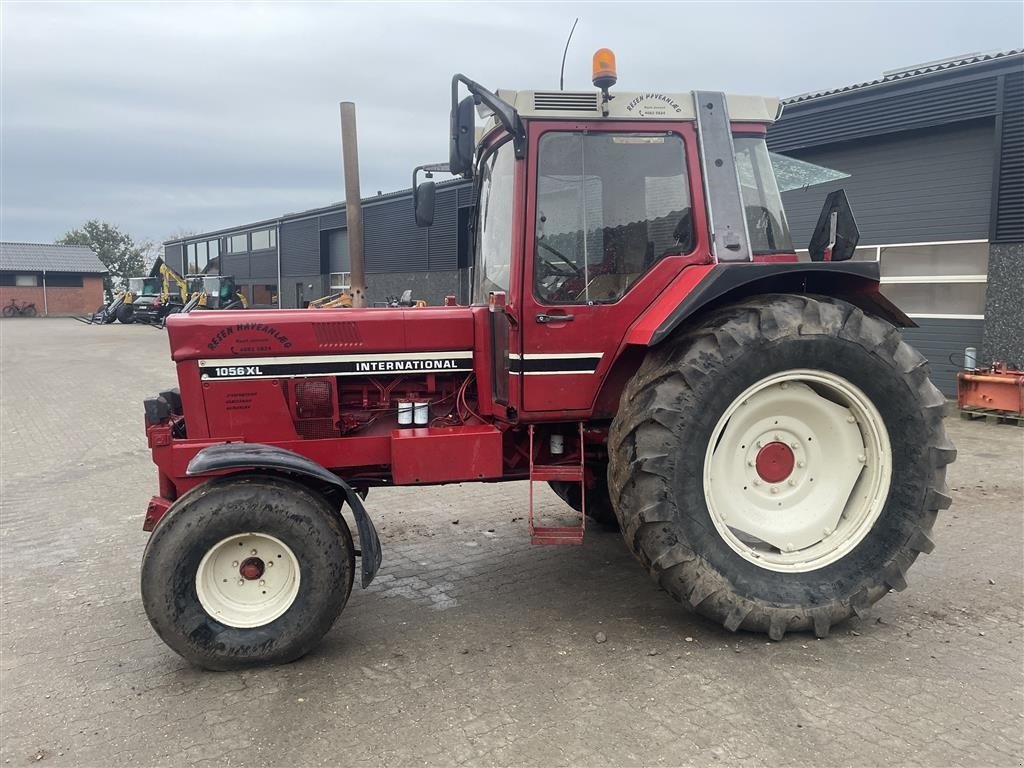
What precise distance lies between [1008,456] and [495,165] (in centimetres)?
634

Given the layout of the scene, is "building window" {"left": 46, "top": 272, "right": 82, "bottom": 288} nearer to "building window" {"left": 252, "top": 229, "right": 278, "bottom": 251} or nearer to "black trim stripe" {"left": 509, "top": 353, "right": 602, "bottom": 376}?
"building window" {"left": 252, "top": 229, "right": 278, "bottom": 251}

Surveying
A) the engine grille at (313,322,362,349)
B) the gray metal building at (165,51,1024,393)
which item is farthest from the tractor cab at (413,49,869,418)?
the gray metal building at (165,51,1024,393)

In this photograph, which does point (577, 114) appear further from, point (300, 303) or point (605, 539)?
point (300, 303)

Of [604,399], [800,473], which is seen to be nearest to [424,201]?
[604,399]

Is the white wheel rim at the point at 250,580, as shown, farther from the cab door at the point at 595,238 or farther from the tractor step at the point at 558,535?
the cab door at the point at 595,238

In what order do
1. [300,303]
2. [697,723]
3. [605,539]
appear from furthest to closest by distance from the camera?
[300,303] < [605,539] < [697,723]

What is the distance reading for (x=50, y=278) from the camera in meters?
51.8

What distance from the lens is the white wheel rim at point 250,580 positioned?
335 cm

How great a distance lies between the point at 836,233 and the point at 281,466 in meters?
3.05

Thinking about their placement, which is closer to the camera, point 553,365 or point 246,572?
point 246,572

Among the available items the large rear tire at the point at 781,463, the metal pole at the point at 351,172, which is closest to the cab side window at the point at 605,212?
the large rear tire at the point at 781,463

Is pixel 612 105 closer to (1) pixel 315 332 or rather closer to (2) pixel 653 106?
(2) pixel 653 106

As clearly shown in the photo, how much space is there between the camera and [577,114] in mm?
3598

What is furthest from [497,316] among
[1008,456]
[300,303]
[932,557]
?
[300,303]
